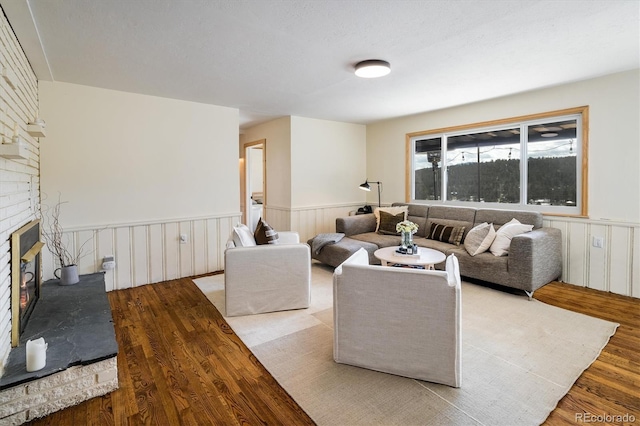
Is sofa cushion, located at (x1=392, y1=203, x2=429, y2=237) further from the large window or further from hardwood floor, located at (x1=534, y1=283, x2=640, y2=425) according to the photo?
hardwood floor, located at (x1=534, y1=283, x2=640, y2=425)

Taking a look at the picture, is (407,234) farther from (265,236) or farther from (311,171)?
(311,171)

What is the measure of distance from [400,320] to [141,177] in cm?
351

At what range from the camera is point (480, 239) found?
385 centimetres

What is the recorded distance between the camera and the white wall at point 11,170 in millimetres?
1887

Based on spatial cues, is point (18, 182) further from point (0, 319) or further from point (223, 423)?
point (223, 423)

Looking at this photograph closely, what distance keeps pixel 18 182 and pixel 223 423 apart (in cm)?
226

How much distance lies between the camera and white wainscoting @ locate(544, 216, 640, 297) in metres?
3.39

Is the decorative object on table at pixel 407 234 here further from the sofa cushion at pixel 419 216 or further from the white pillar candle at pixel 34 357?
the white pillar candle at pixel 34 357

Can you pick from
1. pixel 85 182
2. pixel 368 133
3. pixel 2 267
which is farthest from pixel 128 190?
pixel 368 133

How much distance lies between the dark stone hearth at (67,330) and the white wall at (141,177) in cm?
82

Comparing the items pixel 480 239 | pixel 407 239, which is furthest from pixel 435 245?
pixel 407 239

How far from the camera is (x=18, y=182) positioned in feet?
7.80

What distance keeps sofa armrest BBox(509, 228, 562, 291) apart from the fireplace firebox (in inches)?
165

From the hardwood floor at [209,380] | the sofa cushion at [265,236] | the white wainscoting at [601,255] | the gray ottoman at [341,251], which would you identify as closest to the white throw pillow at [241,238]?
the sofa cushion at [265,236]
